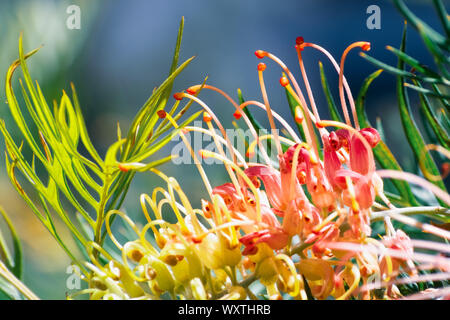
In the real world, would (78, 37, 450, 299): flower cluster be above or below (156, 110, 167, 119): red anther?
below

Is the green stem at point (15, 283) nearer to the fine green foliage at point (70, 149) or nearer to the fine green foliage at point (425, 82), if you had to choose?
the fine green foliage at point (70, 149)

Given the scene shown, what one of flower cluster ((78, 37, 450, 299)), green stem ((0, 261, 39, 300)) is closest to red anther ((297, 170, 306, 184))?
flower cluster ((78, 37, 450, 299))

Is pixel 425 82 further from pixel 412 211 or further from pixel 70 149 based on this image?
pixel 70 149

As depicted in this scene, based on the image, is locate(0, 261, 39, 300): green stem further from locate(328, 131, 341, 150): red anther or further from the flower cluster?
locate(328, 131, 341, 150): red anther

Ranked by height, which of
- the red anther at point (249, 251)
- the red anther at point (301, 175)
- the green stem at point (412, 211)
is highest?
the red anther at point (301, 175)

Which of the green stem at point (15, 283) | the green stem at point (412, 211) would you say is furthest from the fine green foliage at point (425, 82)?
the green stem at point (15, 283)

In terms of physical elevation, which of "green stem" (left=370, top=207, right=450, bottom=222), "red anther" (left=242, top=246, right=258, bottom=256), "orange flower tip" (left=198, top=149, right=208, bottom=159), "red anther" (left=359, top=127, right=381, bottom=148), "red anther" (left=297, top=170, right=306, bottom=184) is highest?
"orange flower tip" (left=198, top=149, right=208, bottom=159)

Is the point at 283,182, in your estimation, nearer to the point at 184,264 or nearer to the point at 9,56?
the point at 184,264

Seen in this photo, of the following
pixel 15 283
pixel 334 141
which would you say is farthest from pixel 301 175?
pixel 15 283

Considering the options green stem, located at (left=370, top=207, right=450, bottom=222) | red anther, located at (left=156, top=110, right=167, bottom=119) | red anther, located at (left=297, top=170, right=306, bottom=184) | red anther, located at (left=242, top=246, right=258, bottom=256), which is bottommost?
red anther, located at (left=242, top=246, right=258, bottom=256)

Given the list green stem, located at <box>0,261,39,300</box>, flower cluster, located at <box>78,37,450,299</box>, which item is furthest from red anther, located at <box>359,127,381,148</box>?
green stem, located at <box>0,261,39,300</box>

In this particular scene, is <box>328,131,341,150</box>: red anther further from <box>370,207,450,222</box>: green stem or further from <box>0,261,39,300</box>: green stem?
<box>0,261,39,300</box>: green stem

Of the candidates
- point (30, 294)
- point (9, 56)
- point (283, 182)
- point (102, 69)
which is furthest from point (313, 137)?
point (102, 69)
